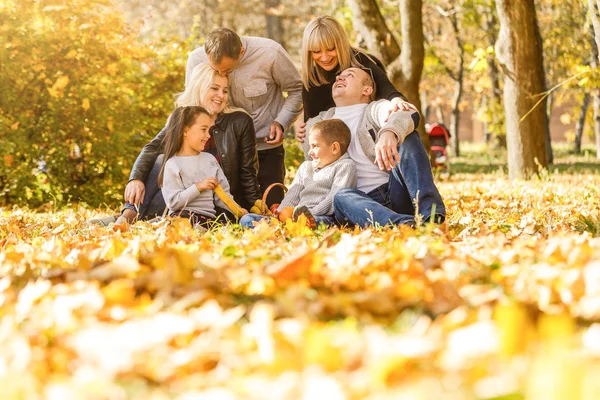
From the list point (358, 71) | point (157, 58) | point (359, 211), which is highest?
point (157, 58)

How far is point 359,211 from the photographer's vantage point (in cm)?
442

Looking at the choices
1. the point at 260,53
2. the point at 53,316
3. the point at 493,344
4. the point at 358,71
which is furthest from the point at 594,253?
the point at 260,53

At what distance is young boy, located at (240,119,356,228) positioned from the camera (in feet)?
15.6

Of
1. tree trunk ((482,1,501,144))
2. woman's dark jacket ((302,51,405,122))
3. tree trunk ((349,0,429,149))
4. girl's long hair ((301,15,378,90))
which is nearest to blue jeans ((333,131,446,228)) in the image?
woman's dark jacket ((302,51,405,122))

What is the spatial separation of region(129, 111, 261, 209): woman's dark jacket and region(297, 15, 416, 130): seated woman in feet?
1.59

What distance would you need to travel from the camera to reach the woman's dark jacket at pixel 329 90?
5.11 metres

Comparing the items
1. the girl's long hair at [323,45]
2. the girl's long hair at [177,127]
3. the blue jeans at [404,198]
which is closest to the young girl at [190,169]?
the girl's long hair at [177,127]

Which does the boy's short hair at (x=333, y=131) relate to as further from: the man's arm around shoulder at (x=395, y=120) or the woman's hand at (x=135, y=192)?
the woman's hand at (x=135, y=192)

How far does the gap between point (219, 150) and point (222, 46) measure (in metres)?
0.77

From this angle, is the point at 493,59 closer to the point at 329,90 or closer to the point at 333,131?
the point at 329,90

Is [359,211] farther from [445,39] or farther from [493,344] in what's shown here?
[445,39]

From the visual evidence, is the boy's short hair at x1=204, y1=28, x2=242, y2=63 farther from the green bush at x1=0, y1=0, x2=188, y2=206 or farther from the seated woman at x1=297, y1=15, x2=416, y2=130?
the green bush at x1=0, y1=0, x2=188, y2=206

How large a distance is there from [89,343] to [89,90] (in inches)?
299

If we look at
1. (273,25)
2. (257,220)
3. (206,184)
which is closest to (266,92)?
(206,184)
